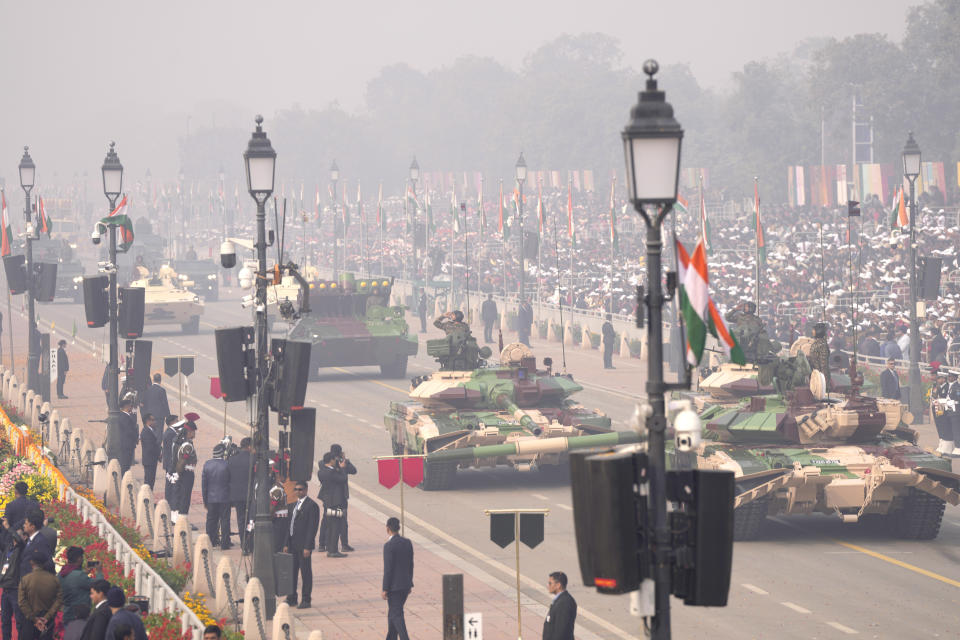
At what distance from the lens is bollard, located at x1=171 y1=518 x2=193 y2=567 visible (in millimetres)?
22062

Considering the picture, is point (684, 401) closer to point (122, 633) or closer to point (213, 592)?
point (122, 633)

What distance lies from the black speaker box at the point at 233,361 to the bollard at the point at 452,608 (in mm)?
3998

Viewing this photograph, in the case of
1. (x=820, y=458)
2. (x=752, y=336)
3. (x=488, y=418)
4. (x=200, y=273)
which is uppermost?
(x=200, y=273)

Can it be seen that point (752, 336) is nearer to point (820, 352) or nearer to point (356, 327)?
point (820, 352)

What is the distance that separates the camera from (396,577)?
730 inches

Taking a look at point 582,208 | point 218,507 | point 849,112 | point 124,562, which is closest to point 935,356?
point 218,507

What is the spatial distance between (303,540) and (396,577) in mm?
2719

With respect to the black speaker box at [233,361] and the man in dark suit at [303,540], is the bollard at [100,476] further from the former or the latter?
the black speaker box at [233,361]

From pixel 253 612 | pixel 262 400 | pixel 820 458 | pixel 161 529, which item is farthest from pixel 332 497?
pixel 820 458

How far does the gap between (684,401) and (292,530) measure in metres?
10.8

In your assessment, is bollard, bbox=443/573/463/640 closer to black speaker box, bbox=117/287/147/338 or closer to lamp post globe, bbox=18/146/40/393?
black speaker box, bbox=117/287/147/338

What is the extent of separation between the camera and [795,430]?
83.1 ft

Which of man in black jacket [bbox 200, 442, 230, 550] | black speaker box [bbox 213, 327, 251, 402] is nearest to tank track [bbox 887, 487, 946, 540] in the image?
man in black jacket [bbox 200, 442, 230, 550]

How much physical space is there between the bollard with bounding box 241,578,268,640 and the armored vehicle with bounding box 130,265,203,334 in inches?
1616
